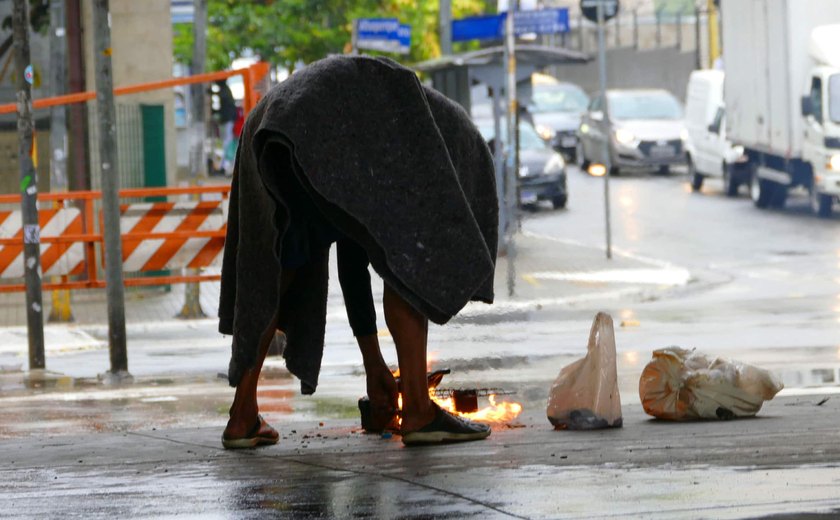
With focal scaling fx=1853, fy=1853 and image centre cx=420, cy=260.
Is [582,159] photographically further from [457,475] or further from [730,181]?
[457,475]

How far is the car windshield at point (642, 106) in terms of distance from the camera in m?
38.0

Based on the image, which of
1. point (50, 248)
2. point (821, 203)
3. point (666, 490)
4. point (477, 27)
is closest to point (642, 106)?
point (821, 203)

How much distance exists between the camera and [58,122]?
18266mm

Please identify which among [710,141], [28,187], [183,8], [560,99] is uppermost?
[183,8]

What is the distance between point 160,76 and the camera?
20.1 metres

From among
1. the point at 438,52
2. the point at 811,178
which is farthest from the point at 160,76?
the point at 438,52

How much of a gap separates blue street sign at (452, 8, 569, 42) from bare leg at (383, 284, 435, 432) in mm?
14829

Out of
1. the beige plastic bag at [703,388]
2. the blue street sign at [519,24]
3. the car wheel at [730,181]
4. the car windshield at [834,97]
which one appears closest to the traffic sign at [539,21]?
the blue street sign at [519,24]

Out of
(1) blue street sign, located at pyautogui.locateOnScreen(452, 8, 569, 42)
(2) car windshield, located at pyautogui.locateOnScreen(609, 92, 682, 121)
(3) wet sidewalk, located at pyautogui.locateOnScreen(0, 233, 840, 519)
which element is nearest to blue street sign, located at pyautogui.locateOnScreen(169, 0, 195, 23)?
(1) blue street sign, located at pyautogui.locateOnScreen(452, 8, 569, 42)

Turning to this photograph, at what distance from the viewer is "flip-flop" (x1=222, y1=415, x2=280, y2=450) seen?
21.7ft

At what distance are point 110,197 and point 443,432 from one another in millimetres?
5609

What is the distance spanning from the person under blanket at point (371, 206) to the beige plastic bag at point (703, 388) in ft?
2.95

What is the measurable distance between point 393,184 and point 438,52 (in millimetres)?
38384

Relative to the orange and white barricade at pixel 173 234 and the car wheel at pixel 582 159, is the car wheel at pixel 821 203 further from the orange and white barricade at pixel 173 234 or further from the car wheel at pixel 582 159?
the orange and white barricade at pixel 173 234
